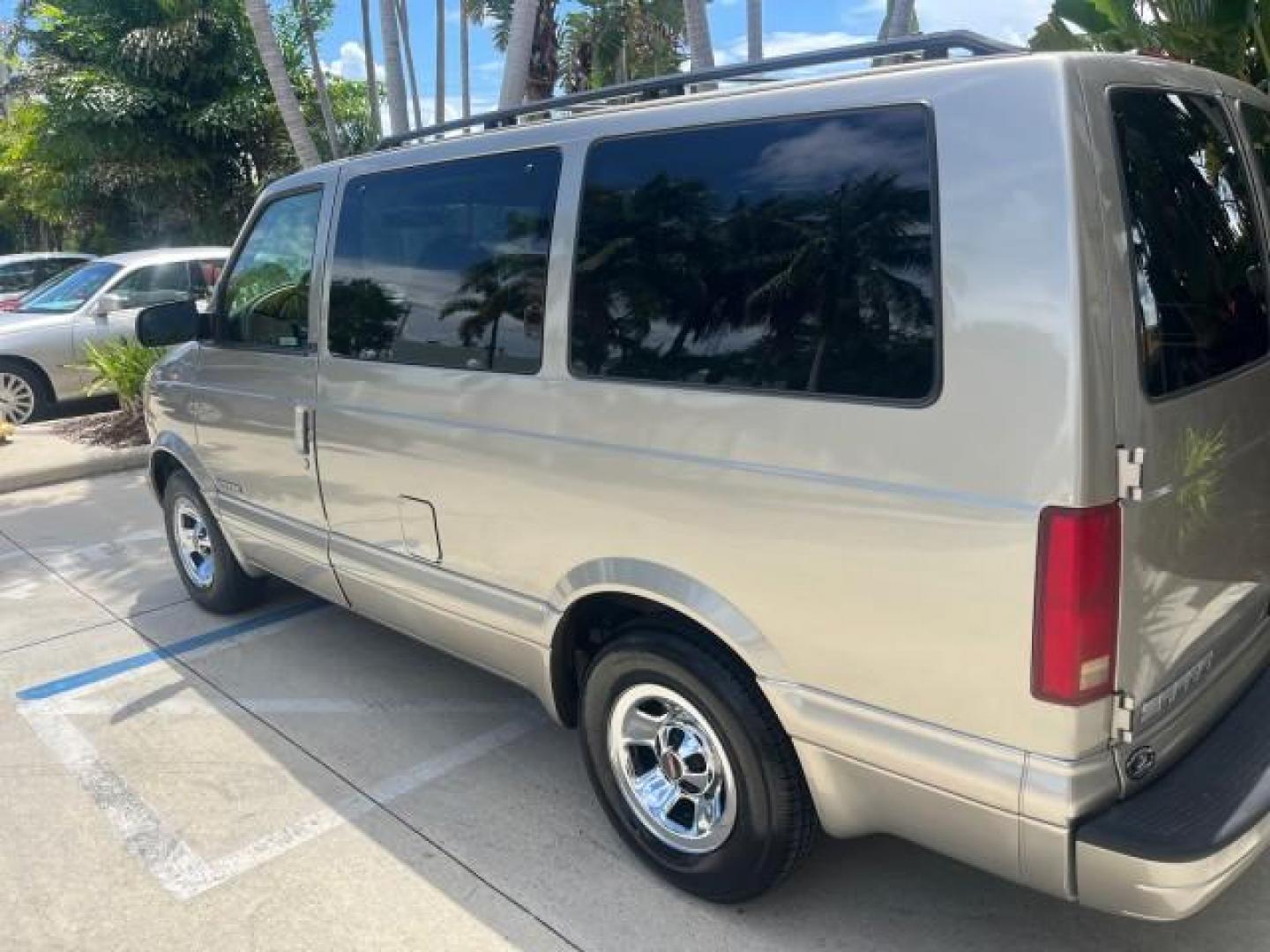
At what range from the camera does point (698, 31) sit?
25.0 ft

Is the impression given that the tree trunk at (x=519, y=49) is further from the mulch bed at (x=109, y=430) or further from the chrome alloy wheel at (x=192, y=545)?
the mulch bed at (x=109, y=430)

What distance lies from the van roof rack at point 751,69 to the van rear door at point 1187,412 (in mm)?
413

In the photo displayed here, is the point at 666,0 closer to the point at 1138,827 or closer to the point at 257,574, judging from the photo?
the point at 257,574

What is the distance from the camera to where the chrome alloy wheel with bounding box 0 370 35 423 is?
398 inches

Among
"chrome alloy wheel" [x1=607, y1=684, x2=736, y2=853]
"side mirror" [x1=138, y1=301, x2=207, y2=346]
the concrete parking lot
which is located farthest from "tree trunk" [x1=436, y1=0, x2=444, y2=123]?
"chrome alloy wheel" [x1=607, y1=684, x2=736, y2=853]

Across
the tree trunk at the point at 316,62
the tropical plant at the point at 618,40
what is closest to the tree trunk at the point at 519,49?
the tree trunk at the point at 316,62

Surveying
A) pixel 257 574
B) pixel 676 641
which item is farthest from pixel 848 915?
pixel 257 574

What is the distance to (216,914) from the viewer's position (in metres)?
2.84

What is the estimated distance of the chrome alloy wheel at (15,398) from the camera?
10.1 m

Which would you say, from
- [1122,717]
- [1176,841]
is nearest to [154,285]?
[1122,717]

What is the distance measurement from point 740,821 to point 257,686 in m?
2.53

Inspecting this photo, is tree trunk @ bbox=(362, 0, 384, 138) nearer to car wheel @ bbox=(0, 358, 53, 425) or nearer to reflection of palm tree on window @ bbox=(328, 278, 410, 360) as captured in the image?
car wheel @ bbox=(0, 358, 53, 425)

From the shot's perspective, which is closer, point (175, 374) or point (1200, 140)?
point (1200, 140)

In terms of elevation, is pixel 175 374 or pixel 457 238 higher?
pixel 457 238
